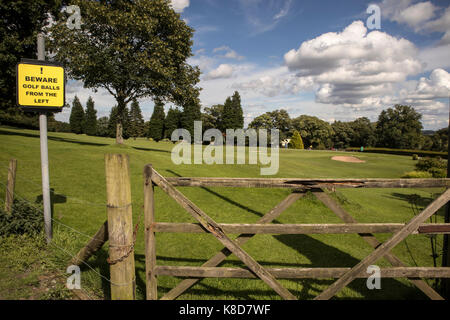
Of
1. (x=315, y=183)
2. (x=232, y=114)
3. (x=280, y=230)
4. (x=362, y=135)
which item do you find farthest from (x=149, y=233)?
(x=362, y=135)

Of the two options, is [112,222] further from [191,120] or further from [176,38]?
[191,120]

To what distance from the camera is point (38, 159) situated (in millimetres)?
14148

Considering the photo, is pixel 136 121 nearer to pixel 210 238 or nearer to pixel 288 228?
pixel 210 238

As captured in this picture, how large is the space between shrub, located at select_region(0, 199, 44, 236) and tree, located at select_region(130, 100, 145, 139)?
86.6 metres

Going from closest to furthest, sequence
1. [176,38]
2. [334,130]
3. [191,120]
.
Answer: [176,38], [191,120], [334,130]

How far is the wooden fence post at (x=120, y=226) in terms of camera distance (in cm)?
296

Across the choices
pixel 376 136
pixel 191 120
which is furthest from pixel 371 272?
pixel 376 136

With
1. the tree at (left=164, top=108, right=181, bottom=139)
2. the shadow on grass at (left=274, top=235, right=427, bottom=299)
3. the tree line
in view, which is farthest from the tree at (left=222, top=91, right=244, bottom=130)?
the shadow on grass at (left=274, top=235, right=427, bottom=299)

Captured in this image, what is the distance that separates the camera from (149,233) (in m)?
3.36

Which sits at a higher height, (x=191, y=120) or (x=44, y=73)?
(x=191, y=120)

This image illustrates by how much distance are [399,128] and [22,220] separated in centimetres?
10317

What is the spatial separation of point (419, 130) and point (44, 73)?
106873mm
